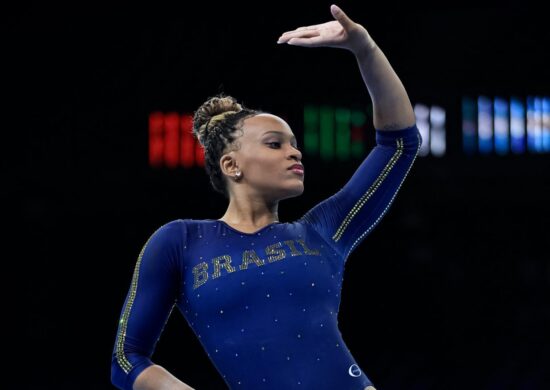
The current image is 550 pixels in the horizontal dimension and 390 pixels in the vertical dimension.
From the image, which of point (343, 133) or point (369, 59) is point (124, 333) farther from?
point (343, 133)

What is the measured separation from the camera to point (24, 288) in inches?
321

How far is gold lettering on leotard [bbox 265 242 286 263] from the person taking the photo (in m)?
2.04

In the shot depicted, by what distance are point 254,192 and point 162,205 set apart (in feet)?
21.5

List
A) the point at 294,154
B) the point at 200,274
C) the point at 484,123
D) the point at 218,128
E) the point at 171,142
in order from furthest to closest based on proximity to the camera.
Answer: the point at 484,123, the point at 171,142, the point at 218,128, the point at 294,154, the point at 200,274

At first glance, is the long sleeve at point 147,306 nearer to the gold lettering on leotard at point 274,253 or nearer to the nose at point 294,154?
the gold lettering on leotard at point 274,253

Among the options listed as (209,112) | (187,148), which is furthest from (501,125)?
(209,112)

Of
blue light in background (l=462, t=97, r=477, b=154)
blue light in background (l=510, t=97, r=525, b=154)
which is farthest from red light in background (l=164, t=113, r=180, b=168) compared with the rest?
blue light in background (l=510, t=97, r=525, b=154)

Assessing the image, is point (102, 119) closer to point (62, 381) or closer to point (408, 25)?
point (62, 381)

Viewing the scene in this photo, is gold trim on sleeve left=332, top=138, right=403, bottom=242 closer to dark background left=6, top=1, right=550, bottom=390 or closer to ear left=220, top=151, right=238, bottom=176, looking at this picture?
ear left=220, top=151, right=238, bottom=176

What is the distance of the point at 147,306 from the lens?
1.99 metres

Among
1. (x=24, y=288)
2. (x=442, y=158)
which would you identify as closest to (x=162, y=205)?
(x=24, y=288)

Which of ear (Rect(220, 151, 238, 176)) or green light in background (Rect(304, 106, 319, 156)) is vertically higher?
ear (Rect(220, 151, 238, 176))

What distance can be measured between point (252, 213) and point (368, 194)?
0.30 meters

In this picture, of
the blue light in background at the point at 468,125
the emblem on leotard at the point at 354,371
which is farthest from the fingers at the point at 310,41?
the blue light in background at the point at 468,125
